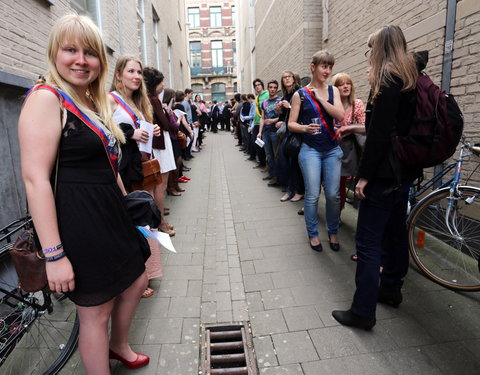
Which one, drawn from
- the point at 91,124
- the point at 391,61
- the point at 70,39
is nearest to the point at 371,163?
the point at 391,61

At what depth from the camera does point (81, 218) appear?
1.58 m

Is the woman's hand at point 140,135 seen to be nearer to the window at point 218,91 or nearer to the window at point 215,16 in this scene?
the window at point 218,91

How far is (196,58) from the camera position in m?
42.0

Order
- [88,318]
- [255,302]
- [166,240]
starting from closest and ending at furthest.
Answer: [88,318] → [166,240] → [255,302]

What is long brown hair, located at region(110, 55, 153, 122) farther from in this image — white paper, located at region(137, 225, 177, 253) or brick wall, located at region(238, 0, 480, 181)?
brick wall, located at region(238, 0, 480, 181)

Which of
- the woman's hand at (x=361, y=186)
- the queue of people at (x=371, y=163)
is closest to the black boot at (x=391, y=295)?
the queue of people at (x=371, y=163)

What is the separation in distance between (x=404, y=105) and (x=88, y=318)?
2265 mm

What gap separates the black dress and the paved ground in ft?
2.95

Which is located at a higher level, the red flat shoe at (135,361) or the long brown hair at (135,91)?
the long brown hair at (135,91)

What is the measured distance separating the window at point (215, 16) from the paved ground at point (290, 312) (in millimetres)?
41859

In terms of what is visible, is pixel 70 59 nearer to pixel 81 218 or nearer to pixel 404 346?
pixel 81 218

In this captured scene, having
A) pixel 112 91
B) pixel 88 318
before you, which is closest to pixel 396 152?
pixel 88 318

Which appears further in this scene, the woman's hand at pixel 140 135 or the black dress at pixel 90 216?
the woman's hand at pixel 140 135

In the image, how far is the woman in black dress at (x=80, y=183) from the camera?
1434mm
